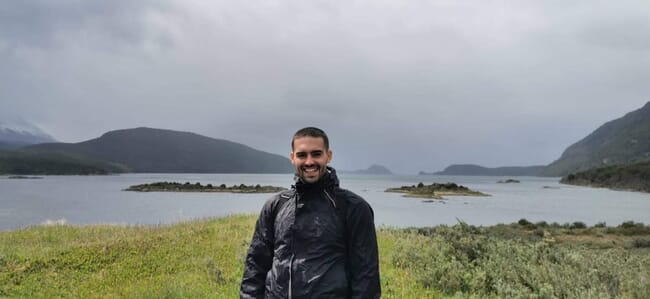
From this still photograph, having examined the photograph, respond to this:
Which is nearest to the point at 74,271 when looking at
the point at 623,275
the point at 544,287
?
the point at 544,287

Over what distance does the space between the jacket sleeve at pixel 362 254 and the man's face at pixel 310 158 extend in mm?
453

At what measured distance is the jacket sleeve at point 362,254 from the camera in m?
3.68

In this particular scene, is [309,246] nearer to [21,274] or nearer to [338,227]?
[338,227]

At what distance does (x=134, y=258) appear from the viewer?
11.8 meters

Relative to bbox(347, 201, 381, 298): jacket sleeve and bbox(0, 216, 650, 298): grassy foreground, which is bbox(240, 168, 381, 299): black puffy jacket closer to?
bbox(347, 201, 381, 298): jacket sleeve

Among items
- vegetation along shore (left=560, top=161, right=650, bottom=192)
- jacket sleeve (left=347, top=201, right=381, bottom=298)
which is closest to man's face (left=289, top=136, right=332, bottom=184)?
jacket sleeve (left=347, top=201, right=381, bottom=298)

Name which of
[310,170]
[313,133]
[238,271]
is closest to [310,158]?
[310,170]

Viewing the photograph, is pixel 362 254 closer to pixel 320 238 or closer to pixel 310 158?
pixel 320 238

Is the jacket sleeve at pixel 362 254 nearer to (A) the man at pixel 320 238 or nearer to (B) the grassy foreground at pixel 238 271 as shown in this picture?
(A) the man at pixel 320 238

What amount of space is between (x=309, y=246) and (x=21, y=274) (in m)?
9.97

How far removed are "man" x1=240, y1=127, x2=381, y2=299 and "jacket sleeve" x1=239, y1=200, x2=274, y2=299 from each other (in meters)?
0.13

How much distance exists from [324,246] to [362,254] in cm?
33

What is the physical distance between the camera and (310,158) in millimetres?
3848

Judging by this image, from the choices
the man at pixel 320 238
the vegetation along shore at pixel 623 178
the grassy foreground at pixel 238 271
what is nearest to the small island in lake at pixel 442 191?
the vegetation along shore at pixel 623 178
